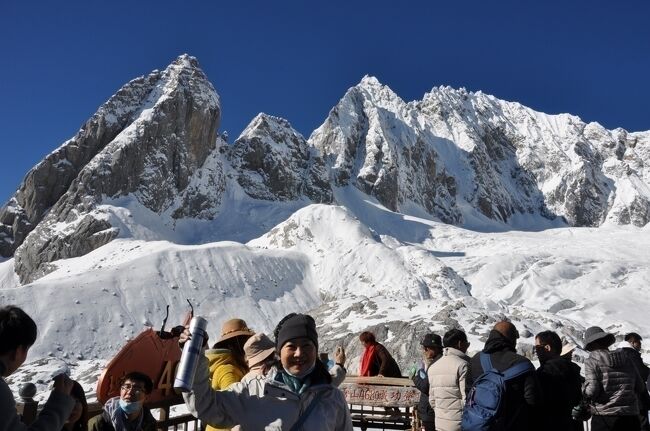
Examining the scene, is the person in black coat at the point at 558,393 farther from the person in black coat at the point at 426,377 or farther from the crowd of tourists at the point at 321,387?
the person in black coat at the point at 426,377

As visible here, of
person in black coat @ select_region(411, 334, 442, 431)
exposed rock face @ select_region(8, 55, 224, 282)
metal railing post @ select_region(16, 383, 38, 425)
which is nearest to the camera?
metal railing post @ select_region(16, 383, 38, 425)

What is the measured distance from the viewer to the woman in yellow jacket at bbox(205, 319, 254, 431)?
415 cm

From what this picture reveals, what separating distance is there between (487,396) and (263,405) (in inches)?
76.1

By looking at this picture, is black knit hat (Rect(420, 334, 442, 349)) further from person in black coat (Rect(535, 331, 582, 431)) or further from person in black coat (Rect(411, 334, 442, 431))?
person in black coat (Rect(535, 331, 582, 431))

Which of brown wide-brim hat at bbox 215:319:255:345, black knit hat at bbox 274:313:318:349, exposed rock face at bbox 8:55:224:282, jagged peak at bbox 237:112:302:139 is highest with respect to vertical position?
jagged peak at bbox 237:112:302:139

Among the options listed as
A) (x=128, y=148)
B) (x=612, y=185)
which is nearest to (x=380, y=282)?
(x=128, y=148)

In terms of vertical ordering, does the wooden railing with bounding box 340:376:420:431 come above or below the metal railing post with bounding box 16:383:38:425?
above

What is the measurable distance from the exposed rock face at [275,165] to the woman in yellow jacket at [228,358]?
91.4m

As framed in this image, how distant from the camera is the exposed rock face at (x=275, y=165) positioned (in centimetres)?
9831

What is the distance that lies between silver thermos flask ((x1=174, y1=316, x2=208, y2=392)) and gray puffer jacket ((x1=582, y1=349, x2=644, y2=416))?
14.5 ft

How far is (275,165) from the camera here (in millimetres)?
101250

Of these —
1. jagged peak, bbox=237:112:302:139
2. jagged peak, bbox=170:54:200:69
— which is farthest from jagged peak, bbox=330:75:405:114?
jagged peak, bbox=170:54:200:69

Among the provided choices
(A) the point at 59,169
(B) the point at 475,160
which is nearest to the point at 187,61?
(A) the point at 59,169

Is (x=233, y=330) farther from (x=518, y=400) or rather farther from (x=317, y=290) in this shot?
(x=317, y=290)
